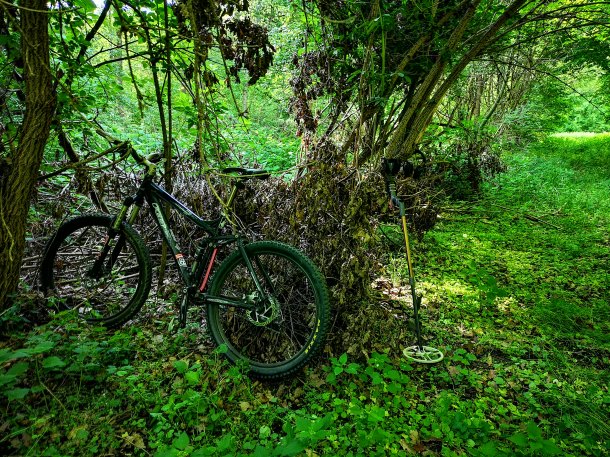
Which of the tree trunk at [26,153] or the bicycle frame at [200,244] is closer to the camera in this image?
the tree trunk at [26,153]

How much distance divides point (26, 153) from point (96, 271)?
1129 millimetres

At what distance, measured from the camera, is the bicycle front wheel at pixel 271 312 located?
2.44 m

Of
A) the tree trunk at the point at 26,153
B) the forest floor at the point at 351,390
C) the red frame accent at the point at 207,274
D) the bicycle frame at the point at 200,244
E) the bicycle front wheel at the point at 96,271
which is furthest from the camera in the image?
the bicycle front wheel at the point at 96,271

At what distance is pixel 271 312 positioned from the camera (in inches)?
100

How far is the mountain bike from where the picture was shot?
2506 mm

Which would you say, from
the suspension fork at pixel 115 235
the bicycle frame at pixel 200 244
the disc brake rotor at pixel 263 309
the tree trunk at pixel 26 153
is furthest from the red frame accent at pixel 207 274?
the tree trunk at pixel 26 153

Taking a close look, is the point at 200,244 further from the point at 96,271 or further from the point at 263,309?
the point at 96,271

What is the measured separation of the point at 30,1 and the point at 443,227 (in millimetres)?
5813

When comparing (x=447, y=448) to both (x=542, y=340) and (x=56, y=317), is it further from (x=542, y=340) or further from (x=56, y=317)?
(x=56, y=317)

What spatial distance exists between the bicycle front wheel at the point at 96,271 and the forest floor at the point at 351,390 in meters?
0.28

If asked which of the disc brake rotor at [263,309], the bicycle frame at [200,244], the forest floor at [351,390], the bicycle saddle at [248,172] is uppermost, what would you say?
the bicycle saddle at [248,172]

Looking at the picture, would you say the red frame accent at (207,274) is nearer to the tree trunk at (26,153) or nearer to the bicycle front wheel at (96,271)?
the bicycle front wheel at (96,271)

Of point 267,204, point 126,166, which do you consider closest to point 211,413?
point 267,204

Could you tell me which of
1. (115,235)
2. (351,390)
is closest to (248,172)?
(115,235)
